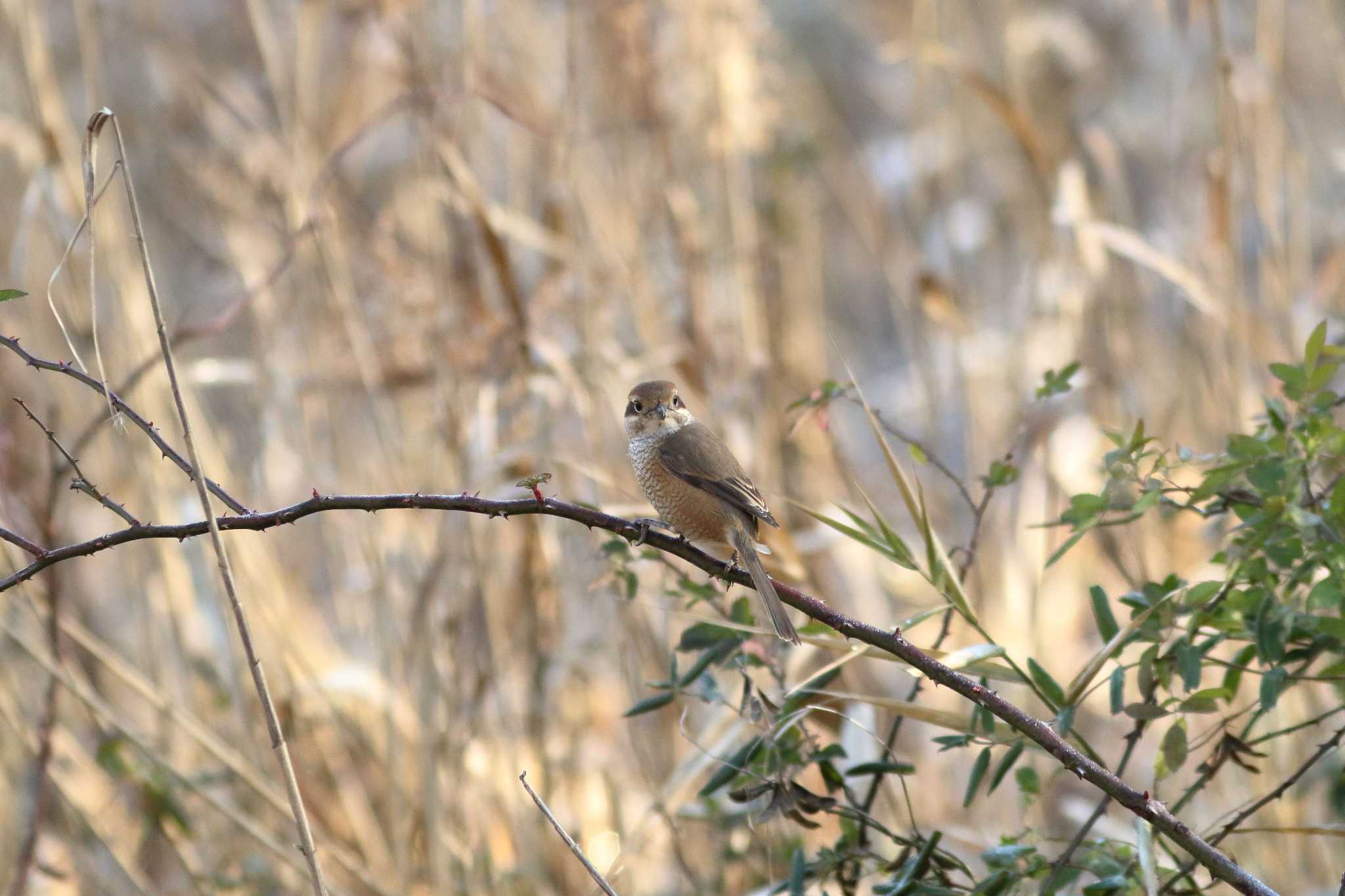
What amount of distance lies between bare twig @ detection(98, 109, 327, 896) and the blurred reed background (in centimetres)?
83

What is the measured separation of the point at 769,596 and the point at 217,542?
2.61ft

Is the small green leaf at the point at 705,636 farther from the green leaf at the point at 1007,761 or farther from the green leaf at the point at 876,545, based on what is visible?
the green leaf at the point at 1007,761

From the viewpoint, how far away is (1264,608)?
151 cm

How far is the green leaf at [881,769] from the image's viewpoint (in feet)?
5.73

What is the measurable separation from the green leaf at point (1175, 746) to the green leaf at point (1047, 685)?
17 cm

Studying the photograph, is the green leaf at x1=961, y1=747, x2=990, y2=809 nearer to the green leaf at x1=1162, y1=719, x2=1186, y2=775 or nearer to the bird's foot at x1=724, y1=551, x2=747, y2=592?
the green leaf at x1=1162, y1=719, x2=1186, y2=775

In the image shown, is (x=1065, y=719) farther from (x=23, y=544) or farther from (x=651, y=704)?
(x=23, y=544)

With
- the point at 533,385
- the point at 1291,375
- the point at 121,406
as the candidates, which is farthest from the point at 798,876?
the point at 533,385

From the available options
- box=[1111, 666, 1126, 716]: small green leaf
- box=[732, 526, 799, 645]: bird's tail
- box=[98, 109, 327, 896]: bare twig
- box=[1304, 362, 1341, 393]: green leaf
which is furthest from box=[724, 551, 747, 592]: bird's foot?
box=[1304, 362, 1341, 393]: green leaf

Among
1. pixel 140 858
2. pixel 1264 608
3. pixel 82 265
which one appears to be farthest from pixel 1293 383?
pixel 140 858

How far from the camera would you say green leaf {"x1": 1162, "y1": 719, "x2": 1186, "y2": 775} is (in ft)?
5.08

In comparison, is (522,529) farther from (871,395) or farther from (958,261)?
(871,395)

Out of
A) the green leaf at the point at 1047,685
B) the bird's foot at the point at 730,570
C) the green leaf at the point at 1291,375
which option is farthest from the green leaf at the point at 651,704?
the green leaf at the point at 1291,375

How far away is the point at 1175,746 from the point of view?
1555 millimetres
